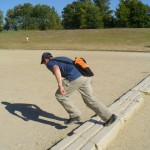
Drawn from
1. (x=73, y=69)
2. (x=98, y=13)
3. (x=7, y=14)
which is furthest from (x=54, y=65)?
(x=7, y=14)

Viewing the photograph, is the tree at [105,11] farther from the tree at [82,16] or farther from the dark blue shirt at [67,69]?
the dark blue shirt at [67,69]

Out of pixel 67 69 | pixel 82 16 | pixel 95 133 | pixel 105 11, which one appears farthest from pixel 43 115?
pixel 105 11

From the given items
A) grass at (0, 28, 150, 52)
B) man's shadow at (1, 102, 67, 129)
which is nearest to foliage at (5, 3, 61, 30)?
grass at (0, 28, 150, 52)

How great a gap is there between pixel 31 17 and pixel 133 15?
38650 mm

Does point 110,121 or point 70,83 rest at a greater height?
point 70,83

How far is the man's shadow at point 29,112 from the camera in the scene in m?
6.95

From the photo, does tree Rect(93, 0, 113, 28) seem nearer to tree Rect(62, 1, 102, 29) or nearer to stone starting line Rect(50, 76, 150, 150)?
tree Rect(62, 1, 102, 29)

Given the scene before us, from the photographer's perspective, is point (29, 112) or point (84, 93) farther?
point (29, 112)

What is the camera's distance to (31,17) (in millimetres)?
105438

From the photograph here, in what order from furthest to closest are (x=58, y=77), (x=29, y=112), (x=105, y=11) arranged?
(x=105, y=11), (x=29, y=112), (x=58, y=77)

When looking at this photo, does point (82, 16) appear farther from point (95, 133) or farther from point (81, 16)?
point (95, 133)

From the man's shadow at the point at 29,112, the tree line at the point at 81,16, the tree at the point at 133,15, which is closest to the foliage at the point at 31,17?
the tree line at the point at 81,16

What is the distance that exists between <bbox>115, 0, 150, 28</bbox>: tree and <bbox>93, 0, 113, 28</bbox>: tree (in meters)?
4.66

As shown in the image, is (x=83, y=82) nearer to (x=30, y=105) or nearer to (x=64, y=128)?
(x=64, y=128)
